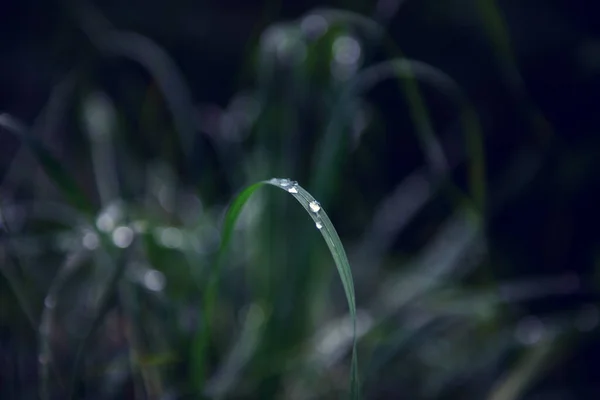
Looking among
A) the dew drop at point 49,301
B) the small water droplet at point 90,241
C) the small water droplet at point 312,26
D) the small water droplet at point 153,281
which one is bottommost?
the dew drop at point 49,301

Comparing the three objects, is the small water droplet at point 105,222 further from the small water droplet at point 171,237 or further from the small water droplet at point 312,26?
the small water droplet at point 312,26

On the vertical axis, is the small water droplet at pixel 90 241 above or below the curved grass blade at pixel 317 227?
above

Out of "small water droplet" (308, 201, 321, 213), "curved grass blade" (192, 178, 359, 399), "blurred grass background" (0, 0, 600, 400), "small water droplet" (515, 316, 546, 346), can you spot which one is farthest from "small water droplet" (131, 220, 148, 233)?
"small water droplet" (515, 316, 546, 346)

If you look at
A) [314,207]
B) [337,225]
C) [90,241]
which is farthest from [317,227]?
[337,225]

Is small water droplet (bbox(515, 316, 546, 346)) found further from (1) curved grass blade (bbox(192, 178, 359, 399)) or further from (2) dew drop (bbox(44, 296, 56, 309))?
(2) dew drop (bbox(44, 296, 56, 309))

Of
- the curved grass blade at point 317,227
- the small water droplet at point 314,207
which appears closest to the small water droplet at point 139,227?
the curved grass blade at point 317,227

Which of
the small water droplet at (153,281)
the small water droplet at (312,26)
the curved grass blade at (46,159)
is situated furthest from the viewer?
the small water droplet at (312,26)

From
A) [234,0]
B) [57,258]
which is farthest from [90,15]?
[57,258]
